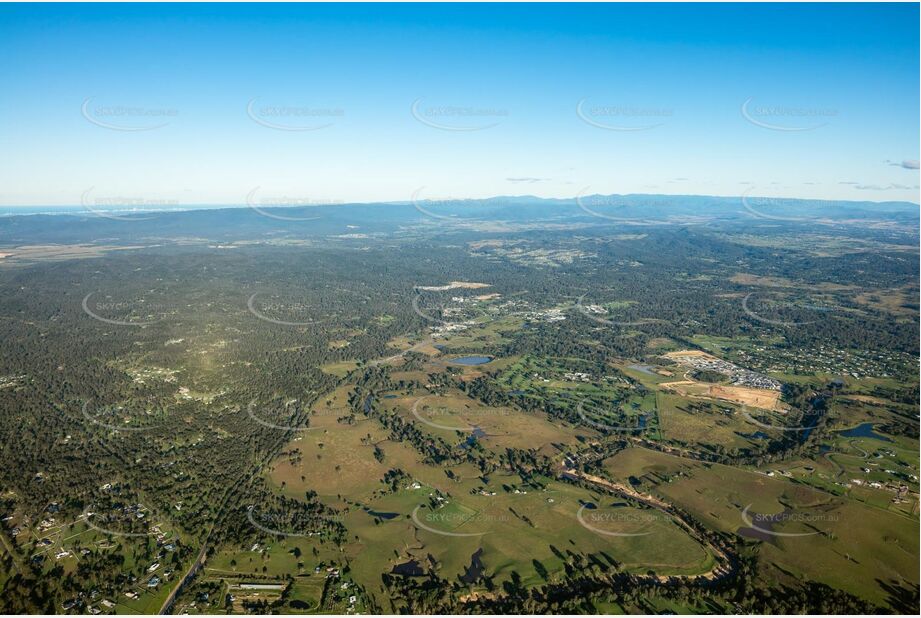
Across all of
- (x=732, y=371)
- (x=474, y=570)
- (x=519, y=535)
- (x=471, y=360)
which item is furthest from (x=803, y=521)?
(x=471, y=360)

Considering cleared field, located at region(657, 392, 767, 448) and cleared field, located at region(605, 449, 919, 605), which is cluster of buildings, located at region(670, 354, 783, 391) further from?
cleared field, located at region(605, 449, 919, 605)

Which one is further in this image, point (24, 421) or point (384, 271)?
point (384, 271)

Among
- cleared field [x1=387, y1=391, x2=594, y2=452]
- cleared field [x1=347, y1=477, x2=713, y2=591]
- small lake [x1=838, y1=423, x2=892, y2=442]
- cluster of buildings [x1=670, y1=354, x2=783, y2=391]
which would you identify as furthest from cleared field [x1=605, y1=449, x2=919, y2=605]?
cluster of buildings [x1=670, y1=354, x2=783, y2=391]

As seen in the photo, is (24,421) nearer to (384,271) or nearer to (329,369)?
(329,369)

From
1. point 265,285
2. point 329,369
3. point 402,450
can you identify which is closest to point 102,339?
point 329,369

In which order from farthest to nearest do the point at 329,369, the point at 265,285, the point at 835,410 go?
1. the point at 265,285
2. the point at 329,369
3. the point at 835,410

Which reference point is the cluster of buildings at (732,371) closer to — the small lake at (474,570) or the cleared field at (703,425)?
the cleared field at (703,425)

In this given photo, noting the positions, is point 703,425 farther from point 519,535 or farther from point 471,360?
point 471,360
